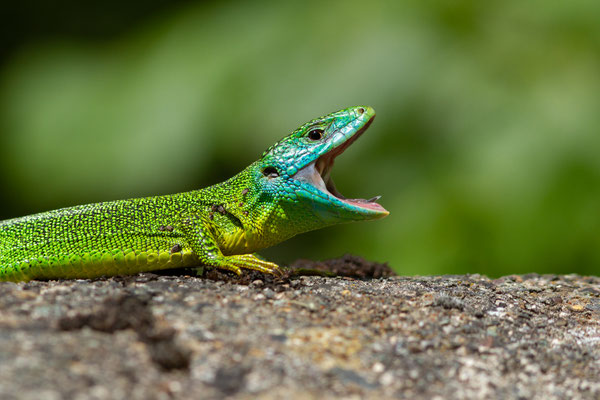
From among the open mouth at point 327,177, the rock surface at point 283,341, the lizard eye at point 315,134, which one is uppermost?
the lizard eye at point 315,134

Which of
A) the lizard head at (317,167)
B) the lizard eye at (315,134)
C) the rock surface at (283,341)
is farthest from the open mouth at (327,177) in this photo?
the rock surface at (283,341)

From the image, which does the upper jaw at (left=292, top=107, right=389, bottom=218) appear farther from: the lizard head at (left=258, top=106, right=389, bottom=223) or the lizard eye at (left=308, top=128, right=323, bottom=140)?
the lizard eye at (left=308, top=128, right=323, bottom=140)

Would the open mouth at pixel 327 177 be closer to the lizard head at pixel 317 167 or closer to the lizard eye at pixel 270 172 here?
the lizard head at pixel 317 167

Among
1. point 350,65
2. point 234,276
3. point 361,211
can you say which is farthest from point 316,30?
point 234,276

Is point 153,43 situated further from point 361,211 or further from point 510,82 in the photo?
point 361,211

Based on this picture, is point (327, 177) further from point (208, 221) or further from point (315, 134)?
point (208, 221)

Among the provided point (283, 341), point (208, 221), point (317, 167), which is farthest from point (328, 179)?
point (283, 341)
